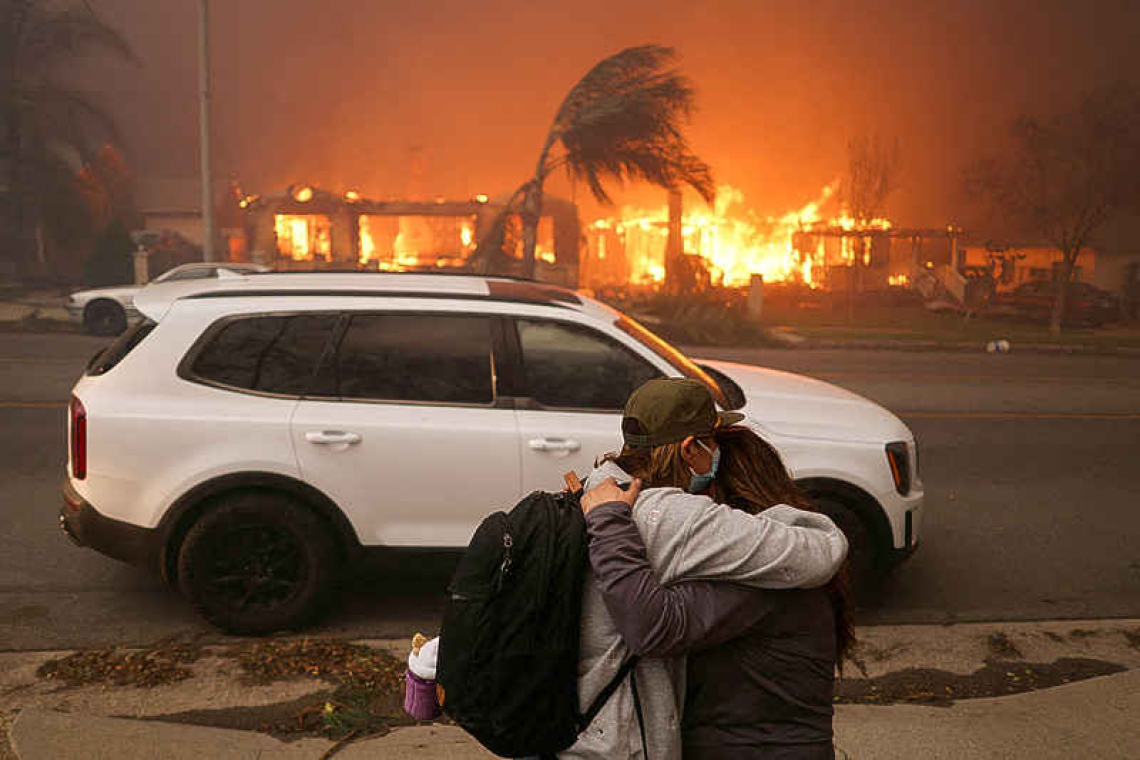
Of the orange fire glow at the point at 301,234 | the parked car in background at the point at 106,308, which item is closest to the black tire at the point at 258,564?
the parked car in background at the point at 106,308

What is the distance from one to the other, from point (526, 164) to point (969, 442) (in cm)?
6956

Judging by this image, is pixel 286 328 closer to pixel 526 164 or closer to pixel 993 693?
pixel 993 693

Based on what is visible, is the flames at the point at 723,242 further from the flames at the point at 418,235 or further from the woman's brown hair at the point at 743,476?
the woman's brown hair at the point at 743,476

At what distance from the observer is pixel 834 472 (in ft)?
18.0

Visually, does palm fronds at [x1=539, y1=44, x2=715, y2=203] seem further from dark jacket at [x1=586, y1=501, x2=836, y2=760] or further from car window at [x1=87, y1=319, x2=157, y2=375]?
dark jacket at [x1=586, y1=501, x2=836, y2=760]

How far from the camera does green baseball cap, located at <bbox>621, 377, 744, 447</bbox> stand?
2.33 m

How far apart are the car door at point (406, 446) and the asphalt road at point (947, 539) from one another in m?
0.25

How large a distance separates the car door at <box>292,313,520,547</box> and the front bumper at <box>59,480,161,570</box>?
0.86 m

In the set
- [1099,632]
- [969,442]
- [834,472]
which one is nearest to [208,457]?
[834,472]

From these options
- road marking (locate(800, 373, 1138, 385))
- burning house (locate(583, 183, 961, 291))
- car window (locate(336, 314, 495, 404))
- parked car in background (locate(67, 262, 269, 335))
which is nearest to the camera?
car window (locate(336, 314, 495, 404))

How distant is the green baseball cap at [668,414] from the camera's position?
233 centimetres

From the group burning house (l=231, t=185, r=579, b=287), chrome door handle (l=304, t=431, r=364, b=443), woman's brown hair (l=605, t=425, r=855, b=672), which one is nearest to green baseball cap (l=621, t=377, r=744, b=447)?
woman's brown hair (l=605, t=425, r=855, b=672)

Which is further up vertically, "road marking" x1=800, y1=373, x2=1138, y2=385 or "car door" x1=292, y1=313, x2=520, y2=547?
"car door" x1=292, y1=313, x2=520, y2=547

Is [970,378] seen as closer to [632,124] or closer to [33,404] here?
[33,404]
